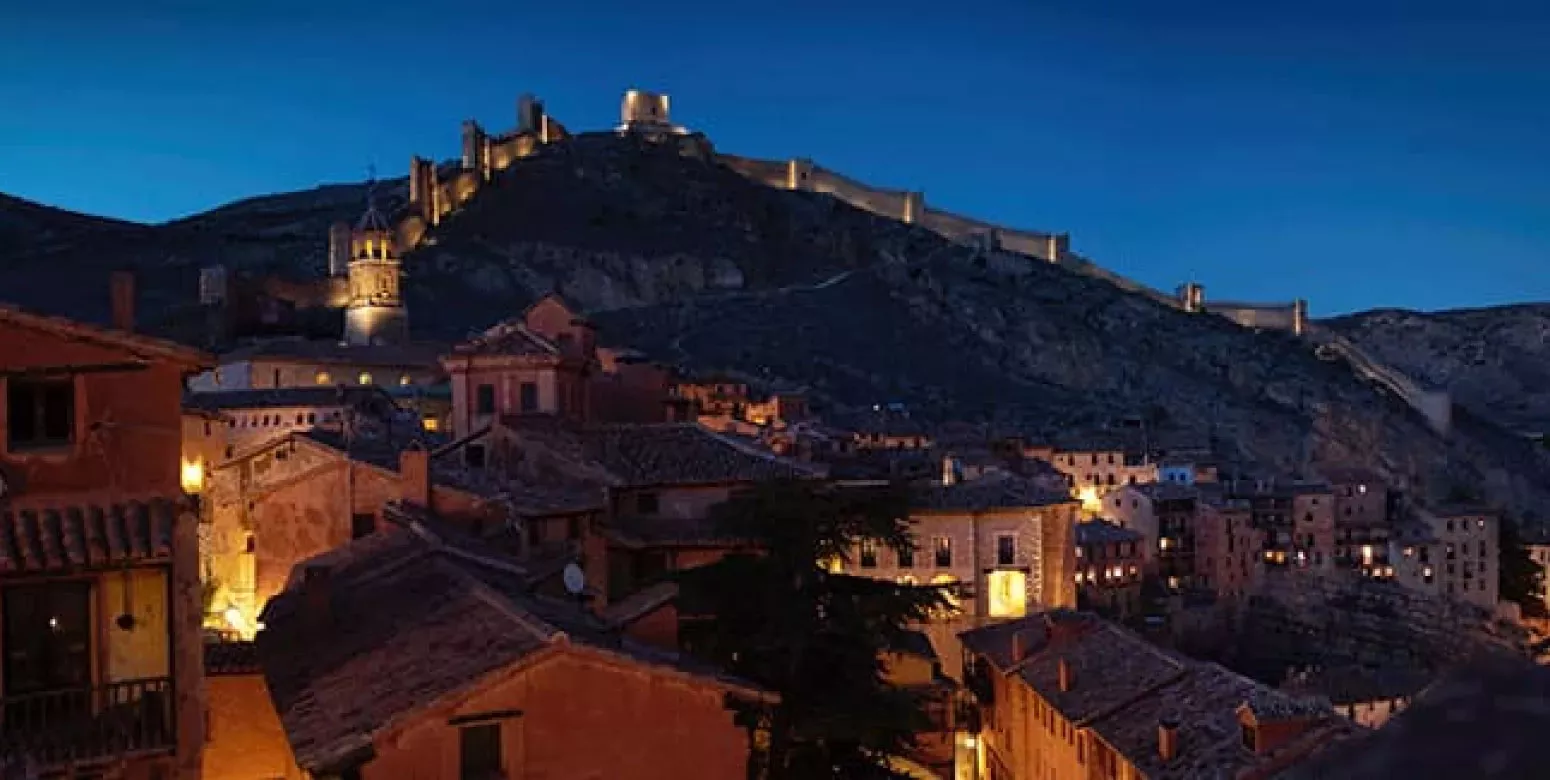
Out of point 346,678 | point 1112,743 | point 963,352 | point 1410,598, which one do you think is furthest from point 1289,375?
point 346,678

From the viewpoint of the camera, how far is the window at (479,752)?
1538cm

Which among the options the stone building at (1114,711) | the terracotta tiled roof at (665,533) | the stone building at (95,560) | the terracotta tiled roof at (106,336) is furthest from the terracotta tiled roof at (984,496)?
the stone building at (95,560)

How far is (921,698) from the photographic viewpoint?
2486cm

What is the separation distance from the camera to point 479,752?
15469 millimetres

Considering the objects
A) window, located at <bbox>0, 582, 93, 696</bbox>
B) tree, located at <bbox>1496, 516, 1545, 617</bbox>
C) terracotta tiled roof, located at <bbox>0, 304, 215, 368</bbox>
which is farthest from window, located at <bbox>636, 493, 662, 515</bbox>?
tree, located at <bbox>1496, 516, 1545, 617</bbox>

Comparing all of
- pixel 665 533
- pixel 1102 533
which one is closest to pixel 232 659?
pixel 665 533

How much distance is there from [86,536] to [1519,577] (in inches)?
3891

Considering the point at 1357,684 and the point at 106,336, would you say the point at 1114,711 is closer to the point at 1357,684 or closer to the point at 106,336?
the point at 106,336

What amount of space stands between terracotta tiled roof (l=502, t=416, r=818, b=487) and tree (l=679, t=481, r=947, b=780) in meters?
7.21

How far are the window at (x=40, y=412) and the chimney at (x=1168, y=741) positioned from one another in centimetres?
1930

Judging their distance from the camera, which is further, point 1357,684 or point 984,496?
point 1357,684

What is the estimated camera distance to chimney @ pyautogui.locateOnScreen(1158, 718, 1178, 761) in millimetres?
26875

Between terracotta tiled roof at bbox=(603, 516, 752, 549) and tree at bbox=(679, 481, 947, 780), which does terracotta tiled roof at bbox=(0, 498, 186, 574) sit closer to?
tree at bbox=(679, 481, 947, 780)

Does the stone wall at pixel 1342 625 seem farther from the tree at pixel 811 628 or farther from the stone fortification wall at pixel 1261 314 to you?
the stone fortification wall at pixel 1261 314
